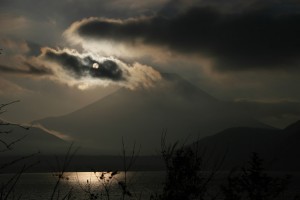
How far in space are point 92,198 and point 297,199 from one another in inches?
280

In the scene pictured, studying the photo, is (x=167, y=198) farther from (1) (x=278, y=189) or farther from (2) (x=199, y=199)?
(1) (x=278, y=189)

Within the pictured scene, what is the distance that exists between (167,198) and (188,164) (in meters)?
1.53

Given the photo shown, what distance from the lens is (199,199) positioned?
10.9 metres

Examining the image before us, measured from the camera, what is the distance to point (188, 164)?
11.4m

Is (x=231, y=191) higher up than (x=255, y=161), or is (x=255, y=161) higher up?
(x=255, y=161)

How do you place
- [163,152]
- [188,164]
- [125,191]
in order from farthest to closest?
[188,164] → [163,152] → [125,191]

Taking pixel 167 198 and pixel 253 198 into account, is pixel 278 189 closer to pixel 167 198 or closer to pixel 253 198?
pixel 253 198

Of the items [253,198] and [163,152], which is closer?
[163,152]

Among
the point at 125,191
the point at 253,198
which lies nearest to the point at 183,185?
the point at 125,191

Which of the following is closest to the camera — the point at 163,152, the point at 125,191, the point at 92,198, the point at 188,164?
the point at 125,191

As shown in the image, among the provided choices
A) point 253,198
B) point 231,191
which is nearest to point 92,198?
point 231,191

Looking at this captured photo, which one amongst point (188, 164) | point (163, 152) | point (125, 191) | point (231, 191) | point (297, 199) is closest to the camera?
point (125, 191)

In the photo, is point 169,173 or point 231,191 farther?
point 231,191

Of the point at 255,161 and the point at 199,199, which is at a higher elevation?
the point at 255,161
